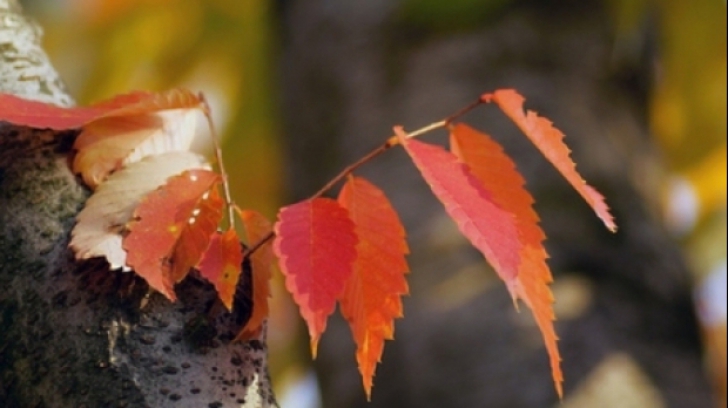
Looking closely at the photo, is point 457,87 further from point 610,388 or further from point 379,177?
point 610,388

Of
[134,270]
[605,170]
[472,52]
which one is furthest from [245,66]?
[134,270]

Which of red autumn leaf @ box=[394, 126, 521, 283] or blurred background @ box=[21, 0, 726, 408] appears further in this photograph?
blurred background @ box=[21, 0, 726, 408]

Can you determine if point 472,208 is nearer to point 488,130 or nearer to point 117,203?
point 117,203

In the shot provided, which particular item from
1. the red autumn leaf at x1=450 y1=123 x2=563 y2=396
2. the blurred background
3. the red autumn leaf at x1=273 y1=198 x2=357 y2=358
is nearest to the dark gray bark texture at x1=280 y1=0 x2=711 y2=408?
the blurred background

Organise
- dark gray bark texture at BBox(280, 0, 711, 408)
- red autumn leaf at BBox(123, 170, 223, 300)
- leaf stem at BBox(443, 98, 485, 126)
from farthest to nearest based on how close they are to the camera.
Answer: dark gray bark texture at BBox(280, 0, 711, 408) → leaf stem at BBox(443, 98, 485, 126) → red autumn leaf at BBox(123, 170, 223, 300)

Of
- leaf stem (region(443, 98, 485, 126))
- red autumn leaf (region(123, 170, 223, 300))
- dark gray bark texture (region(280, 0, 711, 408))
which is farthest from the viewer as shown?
dark gray bark texture (region(280, 0, 711, 408))

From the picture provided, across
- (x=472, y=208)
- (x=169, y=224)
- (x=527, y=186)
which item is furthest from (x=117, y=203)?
(x=527, y=186)

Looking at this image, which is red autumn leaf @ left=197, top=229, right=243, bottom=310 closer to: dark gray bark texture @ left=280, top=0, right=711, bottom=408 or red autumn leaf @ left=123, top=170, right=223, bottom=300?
red autumn leaf @ left=123, top=170, right=223, bottom=300
